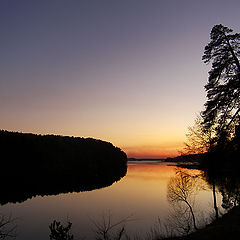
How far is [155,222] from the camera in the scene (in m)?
25.1

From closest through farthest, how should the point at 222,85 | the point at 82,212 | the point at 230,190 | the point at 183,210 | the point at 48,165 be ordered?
the point at 222,85
the point at 230,190
the point at 183,210
the point at 82,212
the point at 48,165

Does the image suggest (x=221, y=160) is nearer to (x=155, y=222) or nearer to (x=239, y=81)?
(x=239, y=81)

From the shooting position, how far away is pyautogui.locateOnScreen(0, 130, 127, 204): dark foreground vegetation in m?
54.5

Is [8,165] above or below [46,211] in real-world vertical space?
above

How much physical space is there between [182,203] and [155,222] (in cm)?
837

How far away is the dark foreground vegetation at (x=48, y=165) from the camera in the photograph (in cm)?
5452

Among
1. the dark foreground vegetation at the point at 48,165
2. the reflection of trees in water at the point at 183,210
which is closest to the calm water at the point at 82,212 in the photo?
the reflection of trees in water at the point at 183,210

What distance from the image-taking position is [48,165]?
96.2 m

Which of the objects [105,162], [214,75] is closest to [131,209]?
[214,75]

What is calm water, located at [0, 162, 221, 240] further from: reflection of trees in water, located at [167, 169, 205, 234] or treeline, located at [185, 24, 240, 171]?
treeline, located at [185, 24, 240, 171]

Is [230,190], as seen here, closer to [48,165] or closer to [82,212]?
[82,212]

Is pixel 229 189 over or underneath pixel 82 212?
over

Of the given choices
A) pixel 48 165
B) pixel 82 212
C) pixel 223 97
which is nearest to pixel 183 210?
pixel 82 212

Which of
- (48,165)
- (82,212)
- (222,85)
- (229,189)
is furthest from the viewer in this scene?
(48,165)
